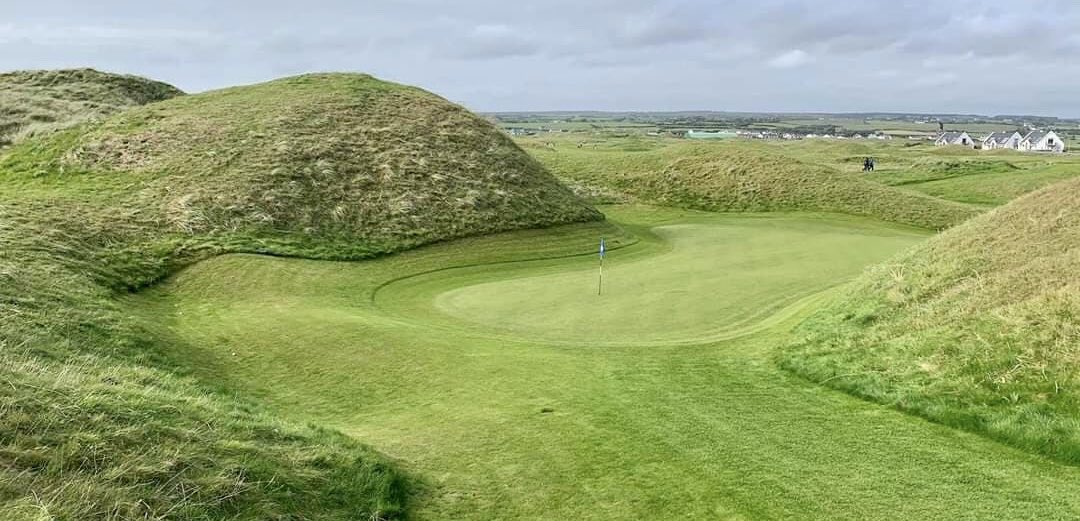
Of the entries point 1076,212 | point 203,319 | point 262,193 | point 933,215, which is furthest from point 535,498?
point 933,215

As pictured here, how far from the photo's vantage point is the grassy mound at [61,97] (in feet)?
116

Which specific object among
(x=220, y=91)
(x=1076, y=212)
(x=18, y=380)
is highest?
(x=220, y=91)

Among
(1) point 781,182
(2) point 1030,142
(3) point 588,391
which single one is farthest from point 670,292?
(2) point 1030,142

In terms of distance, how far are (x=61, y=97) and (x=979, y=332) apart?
47768 millimetres

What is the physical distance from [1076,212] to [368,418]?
13372 mm

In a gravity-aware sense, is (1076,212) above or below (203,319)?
above

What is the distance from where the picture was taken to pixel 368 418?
32.2 ft

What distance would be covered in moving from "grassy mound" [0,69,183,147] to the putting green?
88.3 ft

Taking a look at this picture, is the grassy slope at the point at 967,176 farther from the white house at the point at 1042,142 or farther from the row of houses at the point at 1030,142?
the white house at the point at 1042,142

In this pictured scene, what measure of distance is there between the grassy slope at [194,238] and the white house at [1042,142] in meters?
134

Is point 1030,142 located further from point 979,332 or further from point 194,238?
point 194,238

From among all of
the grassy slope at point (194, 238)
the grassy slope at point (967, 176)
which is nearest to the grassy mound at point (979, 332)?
the grassy slope at point (194, 238)

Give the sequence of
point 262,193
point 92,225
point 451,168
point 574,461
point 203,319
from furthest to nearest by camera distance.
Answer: point 451,168
point 262,193
point 92,225
point 203,319
point 574,461

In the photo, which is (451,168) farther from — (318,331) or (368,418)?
(368,418)
